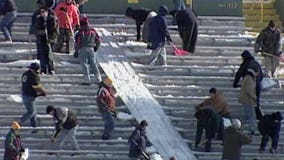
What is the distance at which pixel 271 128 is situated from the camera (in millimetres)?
25422

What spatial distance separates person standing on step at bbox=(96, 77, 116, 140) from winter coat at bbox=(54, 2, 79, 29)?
4107mm

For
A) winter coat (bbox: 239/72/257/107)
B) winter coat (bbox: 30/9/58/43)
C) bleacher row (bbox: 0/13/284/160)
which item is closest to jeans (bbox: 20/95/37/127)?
bleacher row (bbox: 0/13/284/160)

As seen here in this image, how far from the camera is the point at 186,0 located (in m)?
34.8

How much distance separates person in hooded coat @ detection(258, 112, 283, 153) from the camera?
25312 millimetres

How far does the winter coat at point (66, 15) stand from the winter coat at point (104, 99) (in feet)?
14.5

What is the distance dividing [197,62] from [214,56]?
92 centimetres

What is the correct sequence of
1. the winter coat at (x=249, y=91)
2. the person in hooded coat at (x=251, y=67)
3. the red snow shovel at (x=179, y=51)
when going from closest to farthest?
the winter coat at (x=249, y=91)
the person in hooded coat at (x=251, y=67)
the red snow shovel at (x=179, y=51)

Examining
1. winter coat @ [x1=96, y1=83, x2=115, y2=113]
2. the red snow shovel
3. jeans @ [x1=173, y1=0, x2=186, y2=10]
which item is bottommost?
the red snow shovel

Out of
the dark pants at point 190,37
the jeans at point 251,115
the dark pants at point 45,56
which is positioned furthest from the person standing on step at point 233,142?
the dark pants at point 190,37

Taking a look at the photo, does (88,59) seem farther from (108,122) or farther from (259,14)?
(259,14)

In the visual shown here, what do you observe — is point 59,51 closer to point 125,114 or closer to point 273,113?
point 125,114

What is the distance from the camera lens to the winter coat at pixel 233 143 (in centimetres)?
2409

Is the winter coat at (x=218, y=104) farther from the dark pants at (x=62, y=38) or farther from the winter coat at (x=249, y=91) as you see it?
the dark pants at (x=62, y=38)

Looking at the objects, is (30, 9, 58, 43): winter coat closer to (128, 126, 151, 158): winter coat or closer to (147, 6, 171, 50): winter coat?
(147, 6, 171, 50): winter coat
